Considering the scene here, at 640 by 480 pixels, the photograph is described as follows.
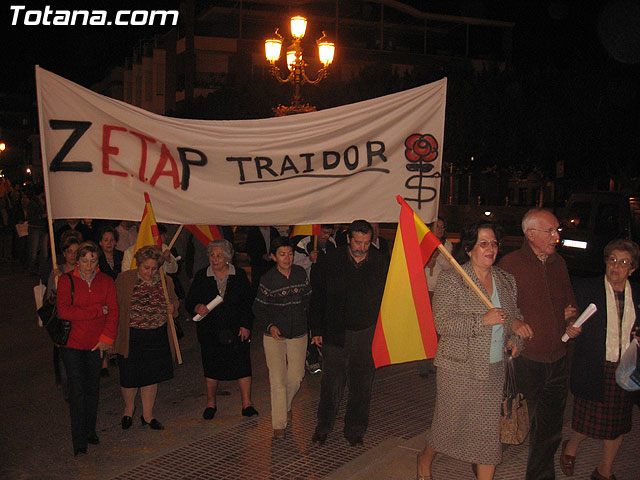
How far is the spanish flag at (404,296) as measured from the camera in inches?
199

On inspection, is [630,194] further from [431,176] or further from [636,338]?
[636,338]

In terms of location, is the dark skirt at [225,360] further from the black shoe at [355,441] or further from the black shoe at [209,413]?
the black shoe at [355,441]

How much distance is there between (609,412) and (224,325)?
11.4ft

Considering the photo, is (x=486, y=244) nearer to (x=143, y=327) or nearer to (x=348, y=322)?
(x=348, y=322)

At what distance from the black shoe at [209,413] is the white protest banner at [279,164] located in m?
1.81

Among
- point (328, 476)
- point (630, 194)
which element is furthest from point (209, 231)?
point (630, 194)

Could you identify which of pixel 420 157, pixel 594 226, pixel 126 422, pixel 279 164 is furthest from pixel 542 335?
pixel 594 226

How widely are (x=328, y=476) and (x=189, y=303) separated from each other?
2264mm

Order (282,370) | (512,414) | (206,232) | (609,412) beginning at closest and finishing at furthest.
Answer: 1. (512,414)
2. (609,412)
3. (282,370)
4. (206,232)

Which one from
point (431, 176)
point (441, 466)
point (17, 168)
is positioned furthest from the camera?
point (17, 168)

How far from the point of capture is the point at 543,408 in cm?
498

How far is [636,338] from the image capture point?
4957 millimetres

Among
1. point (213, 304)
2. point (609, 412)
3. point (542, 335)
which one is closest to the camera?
point (542, 335)

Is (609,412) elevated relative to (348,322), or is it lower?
lower
